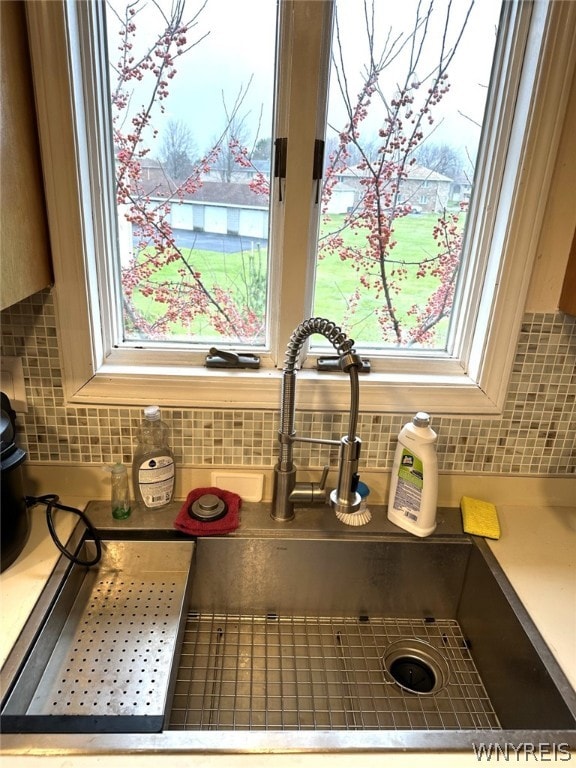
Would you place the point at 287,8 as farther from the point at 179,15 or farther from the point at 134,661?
the point at 134,661

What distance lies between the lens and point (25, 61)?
3.16ft

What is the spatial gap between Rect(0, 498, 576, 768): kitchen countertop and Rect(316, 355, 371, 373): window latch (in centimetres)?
47

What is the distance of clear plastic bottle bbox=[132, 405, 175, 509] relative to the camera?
1.19 metres

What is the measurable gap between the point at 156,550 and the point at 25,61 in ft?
3.19

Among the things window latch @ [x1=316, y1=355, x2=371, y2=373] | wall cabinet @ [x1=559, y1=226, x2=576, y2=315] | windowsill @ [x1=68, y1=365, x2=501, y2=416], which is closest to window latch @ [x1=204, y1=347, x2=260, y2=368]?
windowsill @ [x1=68, y1=365, x2=501, y2=416]

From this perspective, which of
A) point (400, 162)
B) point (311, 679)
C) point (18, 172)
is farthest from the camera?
point (400, 162)

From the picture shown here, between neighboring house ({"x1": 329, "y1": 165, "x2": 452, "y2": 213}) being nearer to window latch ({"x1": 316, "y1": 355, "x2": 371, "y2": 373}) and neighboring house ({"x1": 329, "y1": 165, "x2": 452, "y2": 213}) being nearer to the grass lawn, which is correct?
the grass lawn

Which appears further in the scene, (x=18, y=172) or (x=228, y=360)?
(x=228, y=360)

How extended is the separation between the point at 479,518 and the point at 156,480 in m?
0.73

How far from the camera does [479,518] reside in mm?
1231

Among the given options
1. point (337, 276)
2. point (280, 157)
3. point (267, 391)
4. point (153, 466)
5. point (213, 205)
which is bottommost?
point (153, 466)

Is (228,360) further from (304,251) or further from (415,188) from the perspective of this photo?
(415,188)

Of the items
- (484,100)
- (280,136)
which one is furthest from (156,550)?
(484,100)

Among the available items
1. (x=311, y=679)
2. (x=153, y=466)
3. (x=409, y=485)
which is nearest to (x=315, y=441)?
(x=409, y=485)
